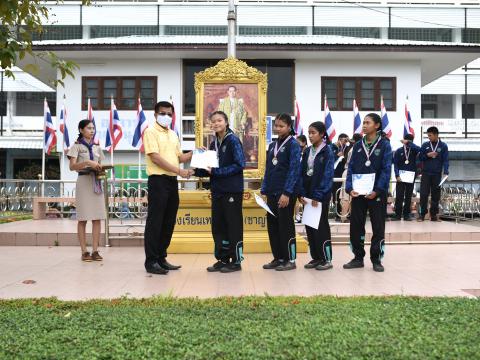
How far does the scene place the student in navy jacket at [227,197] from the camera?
6809 millimetres

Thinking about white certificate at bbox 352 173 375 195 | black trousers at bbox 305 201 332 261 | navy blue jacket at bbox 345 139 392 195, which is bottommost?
black trousers at bbox 305 201 332 261

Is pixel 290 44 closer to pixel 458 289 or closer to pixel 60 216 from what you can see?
pixel 60 216

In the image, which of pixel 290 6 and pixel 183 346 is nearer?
pixel 183 346

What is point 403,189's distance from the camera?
12.8 m

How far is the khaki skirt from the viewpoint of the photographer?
767 cm

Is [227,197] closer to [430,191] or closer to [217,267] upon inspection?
[217,267]

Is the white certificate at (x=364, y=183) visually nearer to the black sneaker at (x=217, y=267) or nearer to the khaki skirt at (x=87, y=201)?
the black sneaker at (x=217, y=267)

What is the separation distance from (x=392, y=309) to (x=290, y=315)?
892 millimetres

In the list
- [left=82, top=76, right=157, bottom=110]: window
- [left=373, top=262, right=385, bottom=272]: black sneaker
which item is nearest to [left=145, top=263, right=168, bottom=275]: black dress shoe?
[left=373, top=262, right=385, bottom=272]: black sneaker

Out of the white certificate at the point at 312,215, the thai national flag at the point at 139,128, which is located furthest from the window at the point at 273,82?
the white certificate at the point at 312,215

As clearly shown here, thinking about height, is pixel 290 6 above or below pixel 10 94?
above

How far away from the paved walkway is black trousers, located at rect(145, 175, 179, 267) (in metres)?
0.34

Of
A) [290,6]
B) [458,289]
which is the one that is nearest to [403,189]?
[458,289]

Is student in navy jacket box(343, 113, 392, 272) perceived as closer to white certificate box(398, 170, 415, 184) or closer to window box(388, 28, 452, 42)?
white certificate box(398, 170, 415, 184)
